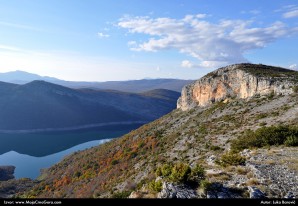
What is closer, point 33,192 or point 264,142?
point 264,142

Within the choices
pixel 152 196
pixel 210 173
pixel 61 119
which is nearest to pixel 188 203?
pixel 152 196

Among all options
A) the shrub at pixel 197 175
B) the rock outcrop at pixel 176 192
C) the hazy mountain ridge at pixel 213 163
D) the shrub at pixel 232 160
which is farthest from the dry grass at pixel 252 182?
the shrub at pixel 232 160

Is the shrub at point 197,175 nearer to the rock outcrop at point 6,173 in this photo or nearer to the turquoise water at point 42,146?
the rock outcrop at point 6,173

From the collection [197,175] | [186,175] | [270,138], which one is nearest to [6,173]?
[270,138]

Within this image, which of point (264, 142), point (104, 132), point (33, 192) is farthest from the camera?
point (104, 132)

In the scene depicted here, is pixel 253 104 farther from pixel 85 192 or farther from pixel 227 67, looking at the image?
pixel 85 192

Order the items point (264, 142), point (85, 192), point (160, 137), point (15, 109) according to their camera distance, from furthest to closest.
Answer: point (15, 109)
point (160, 137)
point (85, 192)
point (264, 142)

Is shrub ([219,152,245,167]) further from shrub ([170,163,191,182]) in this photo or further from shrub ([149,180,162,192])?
shrub ([149,180,162,192])
